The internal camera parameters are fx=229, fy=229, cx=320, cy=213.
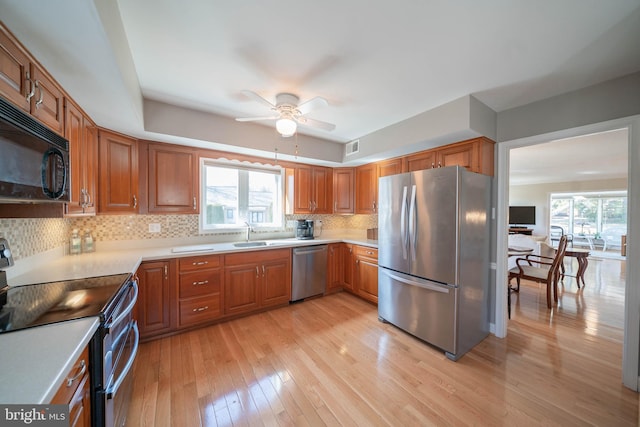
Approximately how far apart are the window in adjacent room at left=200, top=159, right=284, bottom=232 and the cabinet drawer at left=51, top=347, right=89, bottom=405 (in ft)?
7.36

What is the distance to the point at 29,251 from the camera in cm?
170

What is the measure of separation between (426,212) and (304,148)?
1913 millimetres

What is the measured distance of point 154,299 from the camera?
2287 millimetres

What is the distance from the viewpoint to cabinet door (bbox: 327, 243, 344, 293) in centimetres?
358

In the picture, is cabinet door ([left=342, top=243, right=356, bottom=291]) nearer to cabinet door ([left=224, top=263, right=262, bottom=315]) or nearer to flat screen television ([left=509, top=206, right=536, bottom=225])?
cabinet door ([left=224, top=263, right=262, bottom=315])

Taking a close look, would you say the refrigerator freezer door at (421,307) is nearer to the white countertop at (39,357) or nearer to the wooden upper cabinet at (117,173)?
the white countertop at (39,357)

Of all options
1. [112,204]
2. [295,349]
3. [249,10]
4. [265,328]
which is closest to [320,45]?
[249,10]

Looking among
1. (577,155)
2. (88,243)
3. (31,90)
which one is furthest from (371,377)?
(577,155)

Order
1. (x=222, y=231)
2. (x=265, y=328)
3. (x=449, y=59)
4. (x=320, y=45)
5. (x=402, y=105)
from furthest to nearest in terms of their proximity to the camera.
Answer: (x=222, y=231) < (x=265, y=328) < (x=402, y=105) < (x=449, y=59) < (x=320, y=45)

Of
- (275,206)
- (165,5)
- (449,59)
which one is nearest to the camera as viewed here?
(165,5)

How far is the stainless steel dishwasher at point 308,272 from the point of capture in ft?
10.5

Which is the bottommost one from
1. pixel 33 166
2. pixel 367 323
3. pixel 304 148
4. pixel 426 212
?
pixel 367 323

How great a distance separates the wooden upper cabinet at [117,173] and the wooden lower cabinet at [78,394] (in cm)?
179

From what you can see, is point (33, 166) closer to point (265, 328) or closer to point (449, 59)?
point (265, 328)
